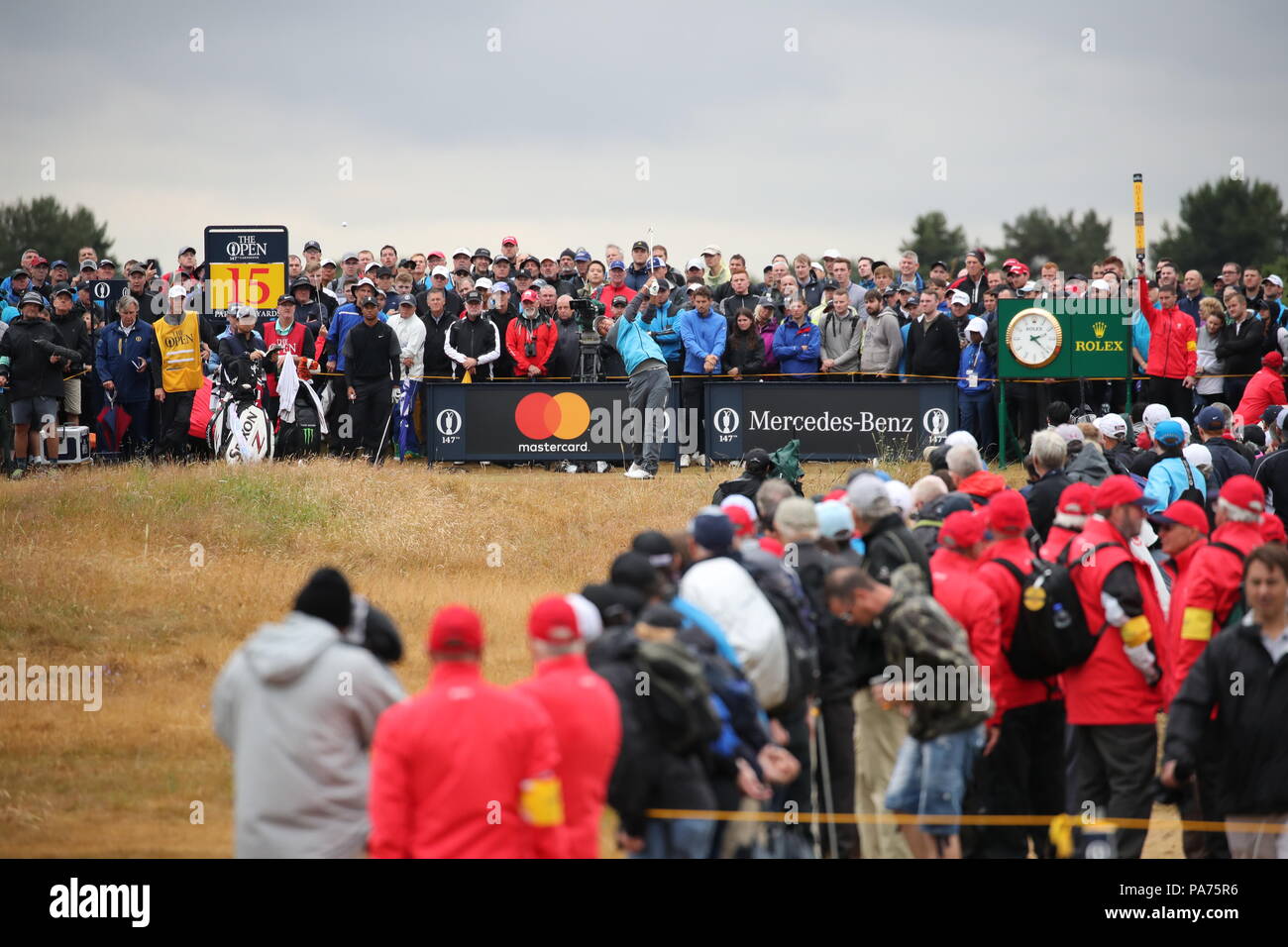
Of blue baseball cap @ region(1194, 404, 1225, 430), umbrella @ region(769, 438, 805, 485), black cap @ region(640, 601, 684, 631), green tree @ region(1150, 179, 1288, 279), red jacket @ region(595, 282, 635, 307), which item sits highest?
green tree @ region(1150, 179, 1288, 279)

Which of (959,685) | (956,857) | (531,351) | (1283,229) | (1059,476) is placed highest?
(1283,229)

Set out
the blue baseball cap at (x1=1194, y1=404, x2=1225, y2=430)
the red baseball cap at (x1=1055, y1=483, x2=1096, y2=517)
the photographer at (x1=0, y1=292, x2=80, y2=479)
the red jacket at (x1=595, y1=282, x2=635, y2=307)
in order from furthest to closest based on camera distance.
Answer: the red jacket at (x1=595, y1=282, x2=635, y2=307) → the photographer at (x1=0, y1=292, x2=80, y2=479) → the blue baseball cap at (x1=1194, y1=404, x2=1225, y2=430) → the red baseball cap at (x1=1055, y1=483, x2=1096, y2=517)

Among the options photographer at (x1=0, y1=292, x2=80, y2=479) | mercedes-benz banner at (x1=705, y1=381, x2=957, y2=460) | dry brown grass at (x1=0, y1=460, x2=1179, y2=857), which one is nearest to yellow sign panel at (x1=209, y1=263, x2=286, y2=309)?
photographer at (x1=0, y1=292, x2=80, y2=479)

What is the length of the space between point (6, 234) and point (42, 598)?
97661 millimetres

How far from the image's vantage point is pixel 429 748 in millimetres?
6359

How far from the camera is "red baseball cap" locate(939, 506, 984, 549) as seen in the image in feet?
31.9

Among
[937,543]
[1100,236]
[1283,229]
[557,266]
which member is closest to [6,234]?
[1100,236]

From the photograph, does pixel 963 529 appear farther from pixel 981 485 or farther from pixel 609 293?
pixel 609 293

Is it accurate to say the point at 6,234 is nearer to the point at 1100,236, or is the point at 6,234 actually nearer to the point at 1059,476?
the point at 1100,236

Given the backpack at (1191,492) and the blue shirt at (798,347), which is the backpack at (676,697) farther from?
the blue shirt at (798,347)

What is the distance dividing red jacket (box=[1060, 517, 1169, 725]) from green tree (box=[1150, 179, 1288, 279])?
8271cm

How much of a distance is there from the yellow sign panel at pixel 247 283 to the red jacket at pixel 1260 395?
43.8 ft

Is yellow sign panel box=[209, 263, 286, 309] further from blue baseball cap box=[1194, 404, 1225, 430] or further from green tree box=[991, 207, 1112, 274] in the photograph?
green tree box=[991, 207, 1112, 274]
